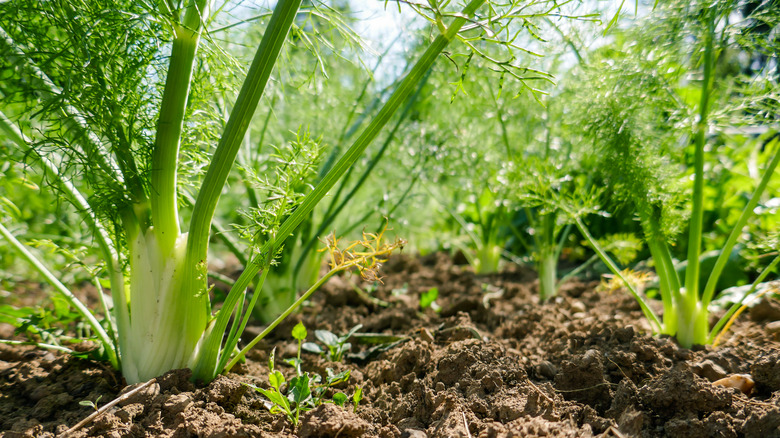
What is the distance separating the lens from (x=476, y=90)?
82.9 inches

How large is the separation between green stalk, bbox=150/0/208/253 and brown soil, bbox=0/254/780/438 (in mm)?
342

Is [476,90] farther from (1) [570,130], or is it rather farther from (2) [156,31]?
(2) [156,31]

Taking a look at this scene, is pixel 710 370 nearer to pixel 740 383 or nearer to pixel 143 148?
pixel 740 383

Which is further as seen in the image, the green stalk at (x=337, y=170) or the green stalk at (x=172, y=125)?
the green stalk at (x=172, y=125)

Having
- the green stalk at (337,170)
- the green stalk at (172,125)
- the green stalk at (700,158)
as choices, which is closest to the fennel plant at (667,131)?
the green stalk at (700,158)

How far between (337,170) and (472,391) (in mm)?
567

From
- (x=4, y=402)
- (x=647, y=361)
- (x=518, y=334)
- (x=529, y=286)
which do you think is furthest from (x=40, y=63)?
(x=529, y=286)

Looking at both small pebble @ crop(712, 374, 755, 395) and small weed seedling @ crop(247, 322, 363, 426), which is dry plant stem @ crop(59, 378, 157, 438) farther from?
small pebble @ crop(712, 374, 755, 395)

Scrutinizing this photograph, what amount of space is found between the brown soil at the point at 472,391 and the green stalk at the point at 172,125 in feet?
1.12

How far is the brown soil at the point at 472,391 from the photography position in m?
0.98

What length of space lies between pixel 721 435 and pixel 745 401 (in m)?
0.15

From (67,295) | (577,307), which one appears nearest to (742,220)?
(577,307)

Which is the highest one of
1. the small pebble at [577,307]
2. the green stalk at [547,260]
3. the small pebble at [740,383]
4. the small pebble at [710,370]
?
the green stalk at [547,260]

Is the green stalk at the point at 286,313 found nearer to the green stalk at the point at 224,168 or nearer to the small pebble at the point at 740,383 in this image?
the green stalk at the point at 224,168
